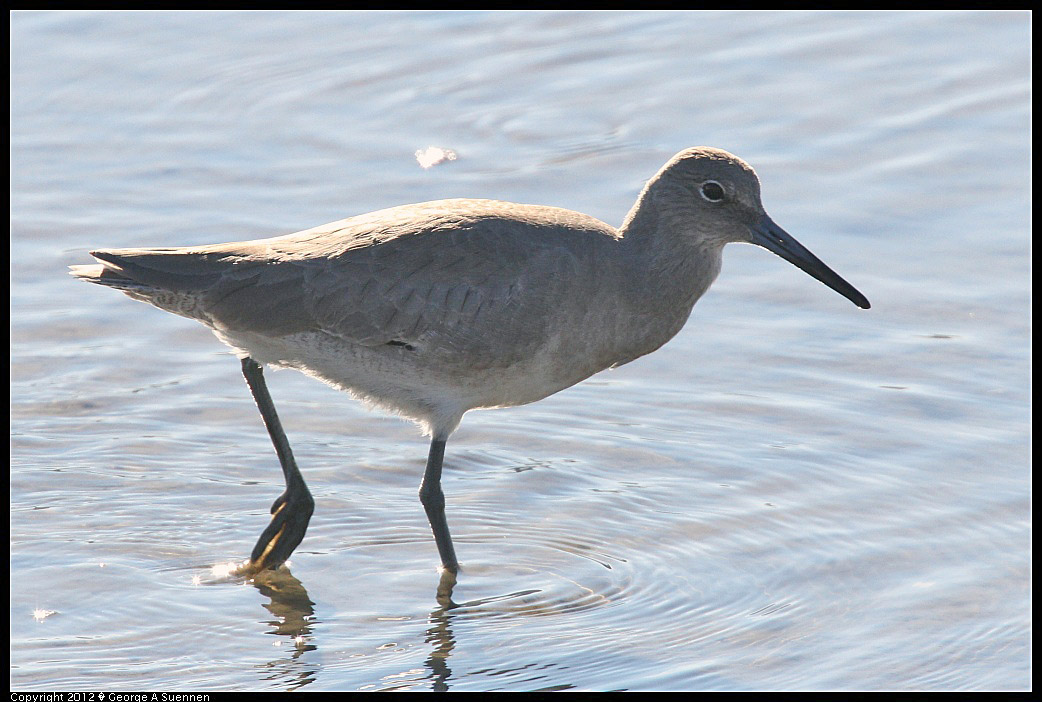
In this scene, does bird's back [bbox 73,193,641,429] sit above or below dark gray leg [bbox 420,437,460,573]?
above

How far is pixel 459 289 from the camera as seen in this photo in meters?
6.28

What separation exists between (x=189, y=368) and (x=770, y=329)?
3.02 meters

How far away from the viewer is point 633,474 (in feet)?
24.2

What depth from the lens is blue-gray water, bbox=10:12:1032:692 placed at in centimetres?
611

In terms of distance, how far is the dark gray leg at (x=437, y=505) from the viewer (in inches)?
260

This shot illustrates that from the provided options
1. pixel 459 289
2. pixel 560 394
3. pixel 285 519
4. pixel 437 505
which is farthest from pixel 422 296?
pixel 560 394

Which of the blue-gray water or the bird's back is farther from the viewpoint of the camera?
the bird's back

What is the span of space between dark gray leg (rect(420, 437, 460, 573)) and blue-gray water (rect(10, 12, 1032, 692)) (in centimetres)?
12

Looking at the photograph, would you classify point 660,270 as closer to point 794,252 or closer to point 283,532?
point 794,252

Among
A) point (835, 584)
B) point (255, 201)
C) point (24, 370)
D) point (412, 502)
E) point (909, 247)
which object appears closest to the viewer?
point (835, 584)

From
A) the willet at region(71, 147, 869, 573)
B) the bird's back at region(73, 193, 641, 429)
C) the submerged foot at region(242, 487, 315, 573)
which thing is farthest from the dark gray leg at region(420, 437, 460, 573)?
the submerged foot at region(242, 487, 315, 573)

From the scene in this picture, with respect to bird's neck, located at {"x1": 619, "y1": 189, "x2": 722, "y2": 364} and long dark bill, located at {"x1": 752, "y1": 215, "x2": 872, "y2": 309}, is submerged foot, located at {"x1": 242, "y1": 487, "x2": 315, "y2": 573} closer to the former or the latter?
bird's neck, located at {"x1": 619, "y1": 189, "x2": 722, "y2": 364}

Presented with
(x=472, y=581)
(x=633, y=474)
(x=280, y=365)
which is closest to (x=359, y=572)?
(x=472, y=581)

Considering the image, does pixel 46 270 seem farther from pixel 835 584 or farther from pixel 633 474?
pixel 835 584
